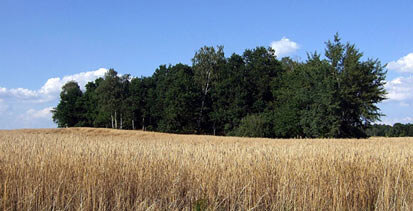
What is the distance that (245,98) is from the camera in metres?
44.0

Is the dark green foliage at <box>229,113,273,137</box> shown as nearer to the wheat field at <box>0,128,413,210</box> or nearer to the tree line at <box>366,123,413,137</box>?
the wheat field at <box>0,128,413,210</box>

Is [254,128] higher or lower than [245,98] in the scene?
lower

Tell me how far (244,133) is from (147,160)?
1187 inches

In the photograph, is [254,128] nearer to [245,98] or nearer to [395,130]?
[245,98]

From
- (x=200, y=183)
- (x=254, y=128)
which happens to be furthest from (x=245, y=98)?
(x=200, y=183)

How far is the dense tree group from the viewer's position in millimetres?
35812

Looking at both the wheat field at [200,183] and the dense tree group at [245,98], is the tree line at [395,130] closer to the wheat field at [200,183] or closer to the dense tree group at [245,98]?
the dense tree group at [245,98]

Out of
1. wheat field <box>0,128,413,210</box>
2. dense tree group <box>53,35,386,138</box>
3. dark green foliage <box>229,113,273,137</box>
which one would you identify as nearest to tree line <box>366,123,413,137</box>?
dense tree group <box>53,35,386,138</box>

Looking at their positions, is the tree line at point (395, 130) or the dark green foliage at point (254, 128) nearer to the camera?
the dark green foliage at point (254, 128)

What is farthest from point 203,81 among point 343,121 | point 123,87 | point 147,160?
point 147,160

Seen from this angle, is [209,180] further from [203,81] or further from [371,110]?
[203,81]

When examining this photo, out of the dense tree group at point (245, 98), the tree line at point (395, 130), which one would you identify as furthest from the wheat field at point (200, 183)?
the tree line at point (395, 130)

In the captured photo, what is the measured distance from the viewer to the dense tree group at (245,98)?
35.8 m

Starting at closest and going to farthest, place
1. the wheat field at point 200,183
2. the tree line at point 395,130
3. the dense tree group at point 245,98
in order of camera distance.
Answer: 1. the wheat field at point 200,183
2. the dense tree group at point 245,98
3. the tree line at point 395,130
